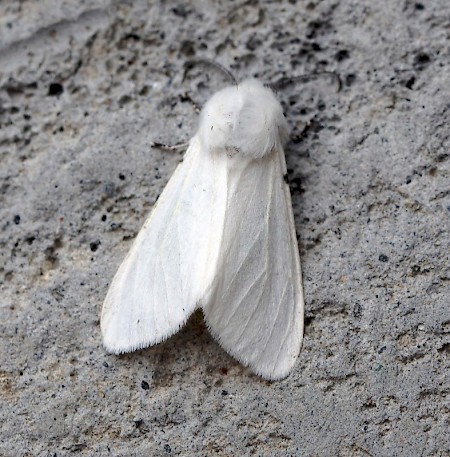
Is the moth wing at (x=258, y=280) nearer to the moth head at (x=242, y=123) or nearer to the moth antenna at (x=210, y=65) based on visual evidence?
the moth head at (x=242, y=123)

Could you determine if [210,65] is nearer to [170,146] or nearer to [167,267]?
[170,146]

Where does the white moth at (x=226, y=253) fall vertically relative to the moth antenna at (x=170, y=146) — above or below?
below

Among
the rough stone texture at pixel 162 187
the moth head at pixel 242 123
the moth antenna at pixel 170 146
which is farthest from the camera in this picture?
the moth antenna at pixel 170 146

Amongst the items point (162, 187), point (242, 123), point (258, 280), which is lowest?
point (258, 280)

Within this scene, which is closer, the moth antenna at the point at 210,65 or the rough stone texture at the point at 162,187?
the rough stone texture at the point at 162,187

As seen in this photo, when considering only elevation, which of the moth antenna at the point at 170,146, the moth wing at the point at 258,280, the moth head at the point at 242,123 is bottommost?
the moth wing at the point at 258,280

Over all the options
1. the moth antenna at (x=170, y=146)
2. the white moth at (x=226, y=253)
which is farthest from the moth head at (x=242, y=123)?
the moth antenna at (x=170, y=146)

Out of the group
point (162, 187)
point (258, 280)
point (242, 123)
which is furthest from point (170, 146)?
point (258, 280)

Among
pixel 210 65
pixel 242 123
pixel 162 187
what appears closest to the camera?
pixel 242 123
